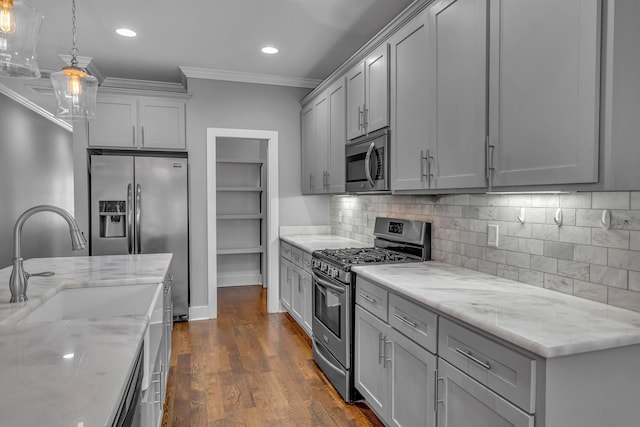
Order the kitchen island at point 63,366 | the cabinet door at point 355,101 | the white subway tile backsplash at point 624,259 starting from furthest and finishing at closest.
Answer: the cabinet door at point 355,101 < the white subway tile backsplash at point 624,259 < the kitchen island at point 63,366

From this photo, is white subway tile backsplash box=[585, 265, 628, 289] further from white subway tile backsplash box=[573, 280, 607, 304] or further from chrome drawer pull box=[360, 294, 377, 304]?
chrome drawer pull box=[360, 294, 377, 304]

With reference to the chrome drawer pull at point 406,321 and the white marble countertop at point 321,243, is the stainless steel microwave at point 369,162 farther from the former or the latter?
the chrome drawer pull at point 406,321

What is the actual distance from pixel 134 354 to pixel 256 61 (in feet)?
11.8

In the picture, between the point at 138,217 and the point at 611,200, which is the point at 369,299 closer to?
the point at 611,200

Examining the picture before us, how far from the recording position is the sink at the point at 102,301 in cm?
215

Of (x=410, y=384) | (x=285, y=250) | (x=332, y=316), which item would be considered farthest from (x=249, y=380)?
(x=285, y=250)

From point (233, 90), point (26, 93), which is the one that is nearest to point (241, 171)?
point (233, 90)

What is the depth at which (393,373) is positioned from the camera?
214 cm

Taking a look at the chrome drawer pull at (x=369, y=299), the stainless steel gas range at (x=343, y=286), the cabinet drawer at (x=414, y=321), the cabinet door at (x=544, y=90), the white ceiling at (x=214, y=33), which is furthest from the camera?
the white ceiling at (x=214, y=33)

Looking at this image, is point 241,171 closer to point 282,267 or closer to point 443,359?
point 282,267

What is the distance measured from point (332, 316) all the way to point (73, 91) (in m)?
2.16

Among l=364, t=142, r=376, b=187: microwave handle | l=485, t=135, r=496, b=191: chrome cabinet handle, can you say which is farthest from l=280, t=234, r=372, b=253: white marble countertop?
l=485, t=135, r=496, b=191: chrome cabinet handle

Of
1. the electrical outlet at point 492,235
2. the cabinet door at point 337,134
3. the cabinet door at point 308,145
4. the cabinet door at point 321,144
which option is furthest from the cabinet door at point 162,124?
the electrical outlet at point 492,235

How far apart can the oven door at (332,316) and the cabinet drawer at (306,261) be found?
1.37 ft
